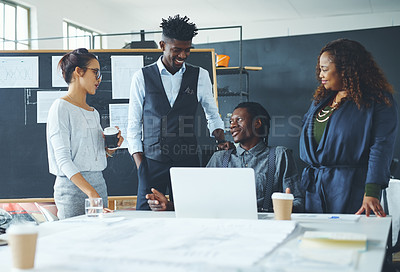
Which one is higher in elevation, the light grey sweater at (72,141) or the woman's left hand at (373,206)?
the light grey sweater at (72,141)

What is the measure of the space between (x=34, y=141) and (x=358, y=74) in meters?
2.51

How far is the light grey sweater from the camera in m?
2.18

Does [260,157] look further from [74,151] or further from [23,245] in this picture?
[23,245]

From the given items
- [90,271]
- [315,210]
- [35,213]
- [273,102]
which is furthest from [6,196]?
[273,102]

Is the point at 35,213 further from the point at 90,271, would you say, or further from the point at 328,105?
the point at 90,271

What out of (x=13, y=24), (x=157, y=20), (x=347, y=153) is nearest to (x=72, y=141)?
(x=347, y=153)

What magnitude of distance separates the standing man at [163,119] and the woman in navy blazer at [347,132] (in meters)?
0.85

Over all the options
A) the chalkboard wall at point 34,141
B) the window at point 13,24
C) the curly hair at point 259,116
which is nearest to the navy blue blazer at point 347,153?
the curly hair at point 259,116

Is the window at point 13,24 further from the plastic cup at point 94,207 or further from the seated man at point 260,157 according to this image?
the plastic cup at point 94,207

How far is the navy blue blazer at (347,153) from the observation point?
1.99 m

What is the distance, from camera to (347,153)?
2.04 meters

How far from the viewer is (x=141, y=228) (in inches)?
56.1

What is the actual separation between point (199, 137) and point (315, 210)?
1.57 metres

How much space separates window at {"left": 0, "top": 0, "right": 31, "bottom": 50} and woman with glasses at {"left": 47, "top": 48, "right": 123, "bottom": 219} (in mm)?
4116
